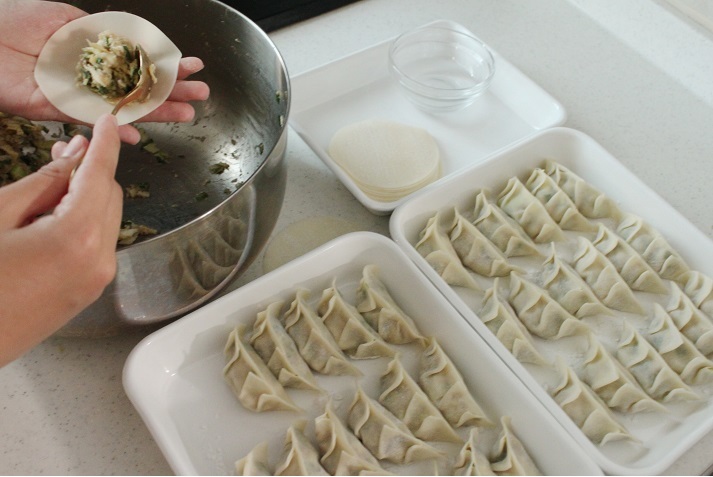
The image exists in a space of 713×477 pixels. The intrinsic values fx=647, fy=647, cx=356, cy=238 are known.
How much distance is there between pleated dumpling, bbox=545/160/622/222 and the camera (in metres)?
1.47

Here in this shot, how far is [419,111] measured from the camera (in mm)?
1718

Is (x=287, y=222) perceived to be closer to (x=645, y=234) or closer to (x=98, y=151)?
(x=98, y=151)

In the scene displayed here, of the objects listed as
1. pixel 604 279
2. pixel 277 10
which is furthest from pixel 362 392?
pixel 277 10

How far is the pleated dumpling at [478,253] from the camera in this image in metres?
1.37

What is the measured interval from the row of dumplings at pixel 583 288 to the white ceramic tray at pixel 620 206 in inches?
1.1

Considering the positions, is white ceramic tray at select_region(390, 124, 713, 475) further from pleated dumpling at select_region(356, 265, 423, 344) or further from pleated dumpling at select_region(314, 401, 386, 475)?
pleated dumpling at select_region(314, 401, 386, 475)

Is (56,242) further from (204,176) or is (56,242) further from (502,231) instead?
(502,231)

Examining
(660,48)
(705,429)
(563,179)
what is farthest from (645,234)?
(660,48)

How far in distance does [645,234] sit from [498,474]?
2.19ft

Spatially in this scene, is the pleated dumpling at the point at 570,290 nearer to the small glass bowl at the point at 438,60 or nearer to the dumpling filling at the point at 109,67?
the small glass bowl at the point at 438,60

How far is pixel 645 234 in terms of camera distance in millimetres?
1425

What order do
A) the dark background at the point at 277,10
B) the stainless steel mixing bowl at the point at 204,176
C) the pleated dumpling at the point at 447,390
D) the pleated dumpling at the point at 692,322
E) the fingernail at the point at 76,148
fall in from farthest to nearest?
the dark background at the point at 277,10, the pleated dumpling at the point at 692,322, the pleated dumpling at the point at 447,390, the stainless steel mixing bowl at the point at 204,176, the fingernail at the point at 76,148

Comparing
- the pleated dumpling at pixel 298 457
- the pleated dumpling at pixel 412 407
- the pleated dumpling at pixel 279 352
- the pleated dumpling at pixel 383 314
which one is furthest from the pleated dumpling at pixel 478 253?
the pleated dumpling at pixel 298 457

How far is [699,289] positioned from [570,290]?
0.87 ft
